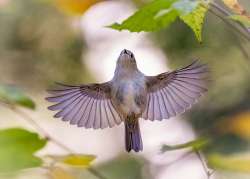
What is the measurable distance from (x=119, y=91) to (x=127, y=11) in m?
1.38

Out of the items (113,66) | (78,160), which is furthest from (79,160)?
(113,66)

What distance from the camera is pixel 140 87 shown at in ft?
3.52

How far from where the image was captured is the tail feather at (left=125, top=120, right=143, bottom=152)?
99cm

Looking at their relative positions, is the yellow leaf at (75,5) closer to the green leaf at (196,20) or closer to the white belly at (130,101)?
the white belly at (130,101)

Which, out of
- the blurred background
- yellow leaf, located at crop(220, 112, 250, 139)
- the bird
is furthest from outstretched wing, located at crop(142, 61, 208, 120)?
yellow leaf, located at crop(220, 112, 250, 139)

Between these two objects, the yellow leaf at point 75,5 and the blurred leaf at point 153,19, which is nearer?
the blurred leaf at point 153,19

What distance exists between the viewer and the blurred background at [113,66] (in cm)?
209

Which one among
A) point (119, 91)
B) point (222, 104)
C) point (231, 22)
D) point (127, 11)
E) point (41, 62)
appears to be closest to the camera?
point (231, 22)

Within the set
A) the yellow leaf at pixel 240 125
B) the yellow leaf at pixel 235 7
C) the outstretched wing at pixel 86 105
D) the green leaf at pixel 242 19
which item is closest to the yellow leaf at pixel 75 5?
the yellow leaf at pixel 240 125

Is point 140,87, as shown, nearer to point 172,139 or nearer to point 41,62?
point 172,139

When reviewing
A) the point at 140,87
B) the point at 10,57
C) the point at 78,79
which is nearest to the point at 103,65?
the point at 78,79

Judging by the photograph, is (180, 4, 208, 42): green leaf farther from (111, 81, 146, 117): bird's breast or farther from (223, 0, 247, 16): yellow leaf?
(111, 81, 146, 117): bird's breast

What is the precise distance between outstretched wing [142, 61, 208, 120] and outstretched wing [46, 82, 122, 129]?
7cm

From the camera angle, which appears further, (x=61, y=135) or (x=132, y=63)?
(x=61, y=135)
